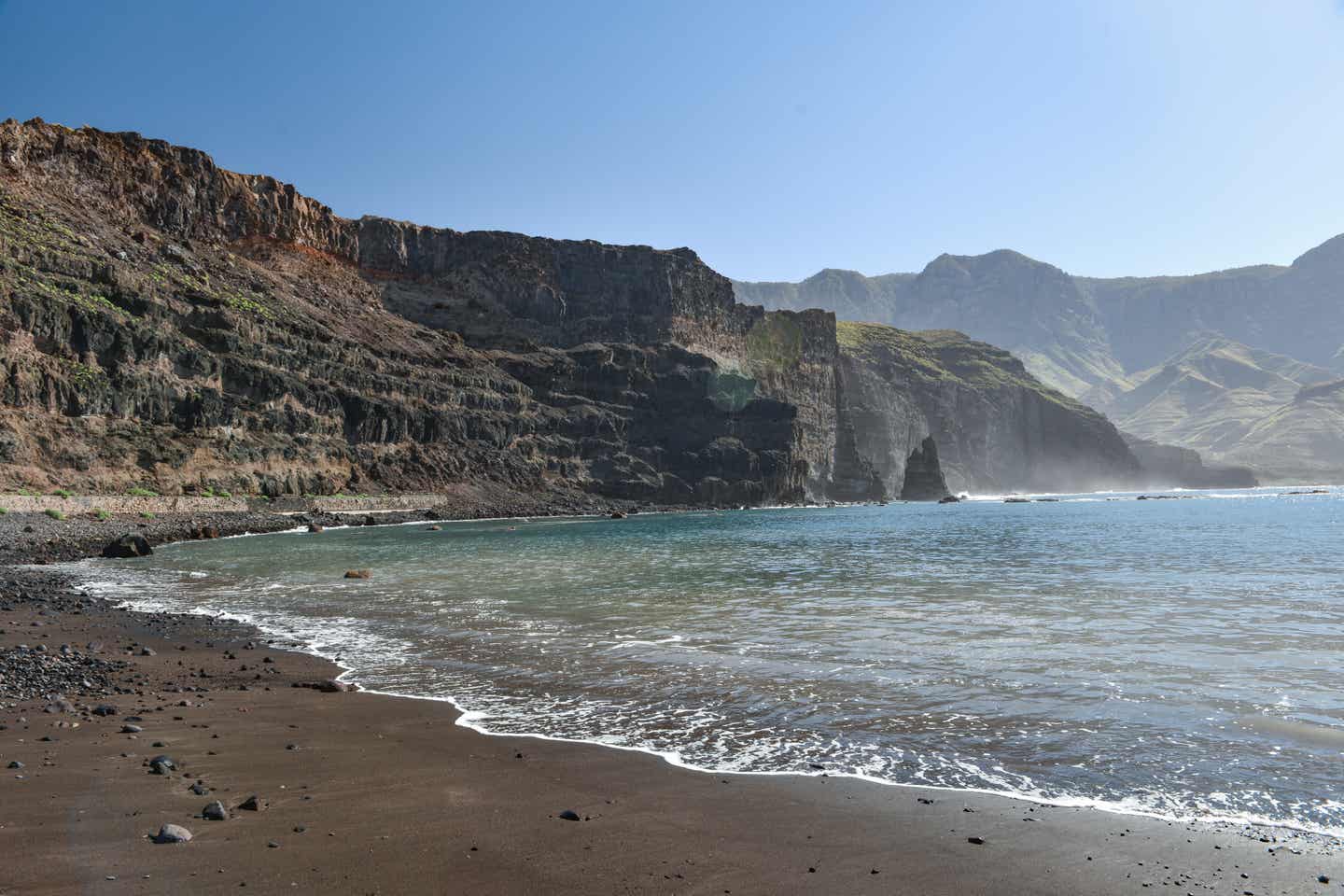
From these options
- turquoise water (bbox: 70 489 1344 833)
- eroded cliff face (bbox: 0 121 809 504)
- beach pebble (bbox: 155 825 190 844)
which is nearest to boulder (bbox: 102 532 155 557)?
turquoise water (bbox: 70 489 1344 833)

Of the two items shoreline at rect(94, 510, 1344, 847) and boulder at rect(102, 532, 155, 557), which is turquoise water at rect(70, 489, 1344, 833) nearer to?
shoreline at rect(94, 510, 1344, 847)

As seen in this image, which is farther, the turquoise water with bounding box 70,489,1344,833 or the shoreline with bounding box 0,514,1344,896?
the turquoise water with bounding box 70,489,1344,833

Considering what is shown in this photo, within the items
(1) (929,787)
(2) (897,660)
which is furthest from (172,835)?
(2) (897,660)

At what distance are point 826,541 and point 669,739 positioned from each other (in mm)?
45743

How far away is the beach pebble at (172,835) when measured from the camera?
6355 mm

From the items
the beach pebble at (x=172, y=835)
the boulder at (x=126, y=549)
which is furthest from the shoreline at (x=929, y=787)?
the boulder at (x=126, y=549)

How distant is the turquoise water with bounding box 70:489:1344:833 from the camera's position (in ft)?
29.5

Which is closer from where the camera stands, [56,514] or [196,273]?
[56,514]

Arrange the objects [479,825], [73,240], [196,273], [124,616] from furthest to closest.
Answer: [196,273] < [73,240] < [124,616] < [479,825]

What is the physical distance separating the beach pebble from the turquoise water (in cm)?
461

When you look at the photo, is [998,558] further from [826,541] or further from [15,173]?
[15,173]

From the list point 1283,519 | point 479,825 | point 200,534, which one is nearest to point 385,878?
point 479,825

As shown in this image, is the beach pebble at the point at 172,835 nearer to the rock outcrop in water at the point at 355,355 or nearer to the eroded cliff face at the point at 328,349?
the rock outcrop in water at the point at 355,355

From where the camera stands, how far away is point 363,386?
109 metres
